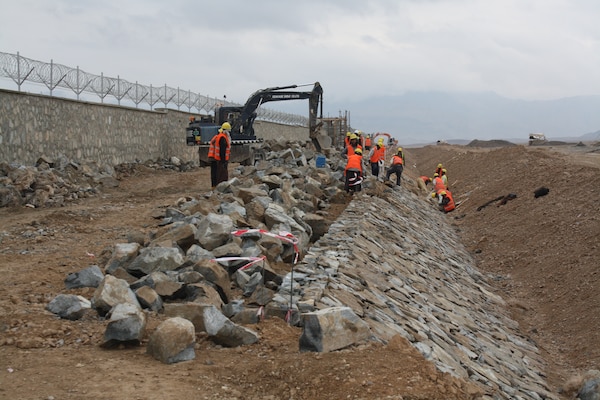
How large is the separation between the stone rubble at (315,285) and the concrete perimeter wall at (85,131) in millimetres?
6301

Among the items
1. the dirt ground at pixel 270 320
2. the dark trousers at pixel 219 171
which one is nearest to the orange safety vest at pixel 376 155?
the dirt ground at pixel 270 320

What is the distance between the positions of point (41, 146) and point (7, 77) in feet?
6.74

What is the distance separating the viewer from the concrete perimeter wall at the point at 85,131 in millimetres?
14977

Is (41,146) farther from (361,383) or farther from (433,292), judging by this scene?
(361,383)

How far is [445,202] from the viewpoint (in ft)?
73.0

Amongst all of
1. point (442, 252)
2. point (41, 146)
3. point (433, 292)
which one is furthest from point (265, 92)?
point (433, 292)

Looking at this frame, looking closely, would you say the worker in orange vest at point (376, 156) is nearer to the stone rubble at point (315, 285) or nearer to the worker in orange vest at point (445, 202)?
the worker in orange vest at point (445, 202)

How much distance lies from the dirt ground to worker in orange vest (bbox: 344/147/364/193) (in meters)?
2.21

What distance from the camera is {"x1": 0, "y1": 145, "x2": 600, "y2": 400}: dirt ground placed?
12.8 ft

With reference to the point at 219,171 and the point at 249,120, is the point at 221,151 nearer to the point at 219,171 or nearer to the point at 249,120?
the point at 219,171

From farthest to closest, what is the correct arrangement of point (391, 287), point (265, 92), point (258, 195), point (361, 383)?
point (265, 92) → point (258, 195) → point (391, 287) → point (361, 383)

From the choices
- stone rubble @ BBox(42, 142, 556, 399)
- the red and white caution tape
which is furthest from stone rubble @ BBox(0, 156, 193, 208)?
the red and white caution tape

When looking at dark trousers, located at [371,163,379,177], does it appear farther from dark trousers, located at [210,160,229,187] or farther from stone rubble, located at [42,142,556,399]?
stone rubble, located at [42,142,556,399]

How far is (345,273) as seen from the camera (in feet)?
23.5
